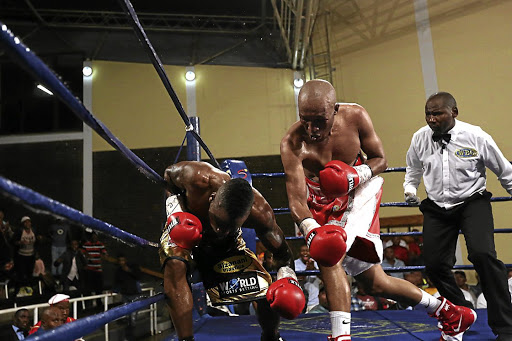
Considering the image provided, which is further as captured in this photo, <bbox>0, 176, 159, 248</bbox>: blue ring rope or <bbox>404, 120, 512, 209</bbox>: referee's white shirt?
<bbox>404, 120, 512, 209</bbox>: referee's white shirt

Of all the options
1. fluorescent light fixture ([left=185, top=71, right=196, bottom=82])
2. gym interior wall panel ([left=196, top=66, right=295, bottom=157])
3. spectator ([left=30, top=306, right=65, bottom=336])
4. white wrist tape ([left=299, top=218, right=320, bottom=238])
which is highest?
fluorescent light fixture ([left=185, top=71, right=196, bottom=82])

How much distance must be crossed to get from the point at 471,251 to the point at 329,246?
1048 mm

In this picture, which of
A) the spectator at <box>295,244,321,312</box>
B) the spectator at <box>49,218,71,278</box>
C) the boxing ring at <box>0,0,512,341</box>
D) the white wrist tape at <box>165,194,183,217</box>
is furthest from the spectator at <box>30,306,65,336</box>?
the spectator at <box>49,218,71,278</box>

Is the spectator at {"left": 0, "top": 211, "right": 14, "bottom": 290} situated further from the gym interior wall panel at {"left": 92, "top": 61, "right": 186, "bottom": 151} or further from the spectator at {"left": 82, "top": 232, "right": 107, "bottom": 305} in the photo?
the gym interior wall panel at {"left": 92, "top": 61, "right": 186, "bottom": 151}

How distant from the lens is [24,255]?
5.75 m

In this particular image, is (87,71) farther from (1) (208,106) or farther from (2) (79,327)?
(2) (79,327)

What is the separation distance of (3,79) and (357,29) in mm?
6907

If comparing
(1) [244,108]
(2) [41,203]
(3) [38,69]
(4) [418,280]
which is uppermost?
(1) [244,108]

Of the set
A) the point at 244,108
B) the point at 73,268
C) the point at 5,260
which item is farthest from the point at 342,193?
the point at 244,108

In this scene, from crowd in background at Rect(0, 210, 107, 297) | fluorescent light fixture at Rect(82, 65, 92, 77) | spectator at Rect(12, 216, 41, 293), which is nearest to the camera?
crowd in background at Rect(0, 210, 107, 297)

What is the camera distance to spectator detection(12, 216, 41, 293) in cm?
558

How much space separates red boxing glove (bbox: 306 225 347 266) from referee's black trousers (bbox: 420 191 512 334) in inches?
39.2

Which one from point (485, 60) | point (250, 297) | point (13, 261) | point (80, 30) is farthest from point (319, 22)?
point (250, 297)

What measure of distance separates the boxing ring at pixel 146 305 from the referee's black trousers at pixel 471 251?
0.70 ft
